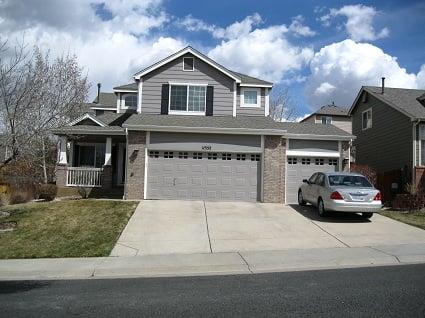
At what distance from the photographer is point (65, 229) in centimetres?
1457

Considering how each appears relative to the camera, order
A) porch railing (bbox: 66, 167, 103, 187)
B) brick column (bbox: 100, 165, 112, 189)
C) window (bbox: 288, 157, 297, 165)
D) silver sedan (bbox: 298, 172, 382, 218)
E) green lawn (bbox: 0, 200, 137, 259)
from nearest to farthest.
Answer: green lawn (bbox: 0, 200, 137, 259) → silver sedan (bbox: 298, 172, 382, 218) → window (bbox: 288, 157, 297, 165) → brick column (bbox: 100, 165, 112, 189) → porch railing (bbox: 66, 167, 103, 187)

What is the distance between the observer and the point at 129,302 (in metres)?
7.29

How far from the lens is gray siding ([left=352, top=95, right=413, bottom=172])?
2545 cm

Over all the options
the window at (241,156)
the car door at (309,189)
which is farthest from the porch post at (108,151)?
the car door at (309,189)

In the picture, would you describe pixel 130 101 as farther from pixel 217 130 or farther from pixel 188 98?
pixel 217 130

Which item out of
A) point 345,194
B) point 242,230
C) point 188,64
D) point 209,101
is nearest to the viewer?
point 242,230

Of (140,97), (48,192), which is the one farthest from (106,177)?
(140,97)

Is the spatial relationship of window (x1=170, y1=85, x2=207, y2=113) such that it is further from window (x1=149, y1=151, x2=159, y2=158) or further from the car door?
the car door

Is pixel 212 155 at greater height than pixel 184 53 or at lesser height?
lesser

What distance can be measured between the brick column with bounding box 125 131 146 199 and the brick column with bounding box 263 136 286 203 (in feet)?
17.4

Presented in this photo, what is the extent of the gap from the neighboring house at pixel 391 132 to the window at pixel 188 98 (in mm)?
10618

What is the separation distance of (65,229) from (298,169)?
11448 millimetres

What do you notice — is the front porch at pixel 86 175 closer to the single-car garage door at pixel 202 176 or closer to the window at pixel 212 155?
the single-car garage door at pixel 202 176

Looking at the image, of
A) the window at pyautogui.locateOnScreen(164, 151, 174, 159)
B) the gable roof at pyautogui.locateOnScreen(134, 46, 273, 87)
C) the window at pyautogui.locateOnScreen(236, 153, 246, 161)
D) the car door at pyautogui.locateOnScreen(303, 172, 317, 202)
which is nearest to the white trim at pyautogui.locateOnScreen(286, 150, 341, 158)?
the window at pyautogui.locateOnScreen(236, 153, 246, 161)
